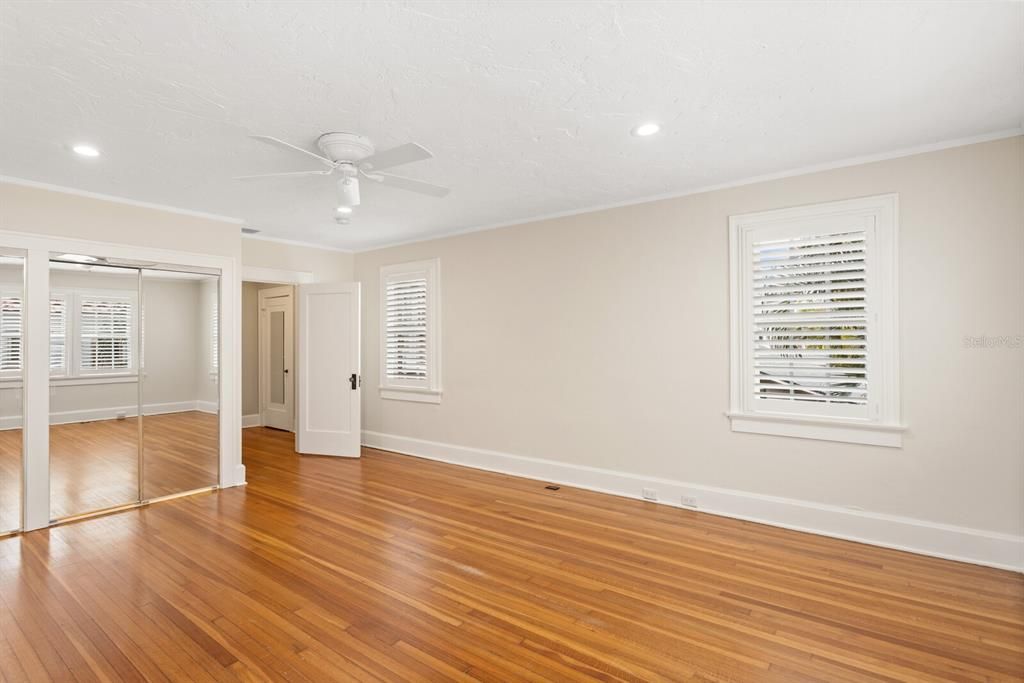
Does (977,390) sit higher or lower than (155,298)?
lower

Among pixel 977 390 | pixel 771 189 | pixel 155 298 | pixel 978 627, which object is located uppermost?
pixel 771 189

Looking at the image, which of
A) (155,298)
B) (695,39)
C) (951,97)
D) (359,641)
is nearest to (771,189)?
(951,97)

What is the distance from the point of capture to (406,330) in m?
6.31

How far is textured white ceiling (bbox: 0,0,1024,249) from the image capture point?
1941mm

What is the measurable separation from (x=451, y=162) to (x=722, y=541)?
3275 millimetres

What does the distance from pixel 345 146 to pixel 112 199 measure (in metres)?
2.70

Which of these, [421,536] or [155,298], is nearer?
[421,536]

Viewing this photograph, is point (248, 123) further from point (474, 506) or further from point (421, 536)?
point (474, 506)

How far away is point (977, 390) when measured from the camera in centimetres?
319

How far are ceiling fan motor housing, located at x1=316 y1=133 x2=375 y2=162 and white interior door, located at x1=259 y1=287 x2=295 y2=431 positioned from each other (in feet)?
16.8

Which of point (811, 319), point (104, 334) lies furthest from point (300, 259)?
point (811, 319)

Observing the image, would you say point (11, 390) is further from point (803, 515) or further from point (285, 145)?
point (803, 515)

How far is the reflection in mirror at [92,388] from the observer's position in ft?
13.0

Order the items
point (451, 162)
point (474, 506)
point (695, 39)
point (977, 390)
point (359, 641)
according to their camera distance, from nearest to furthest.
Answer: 1. point (695, 39)
2. point (359, 641)
3. point (977, 390)
4. point (451, 162)
5. point (474, 506)
